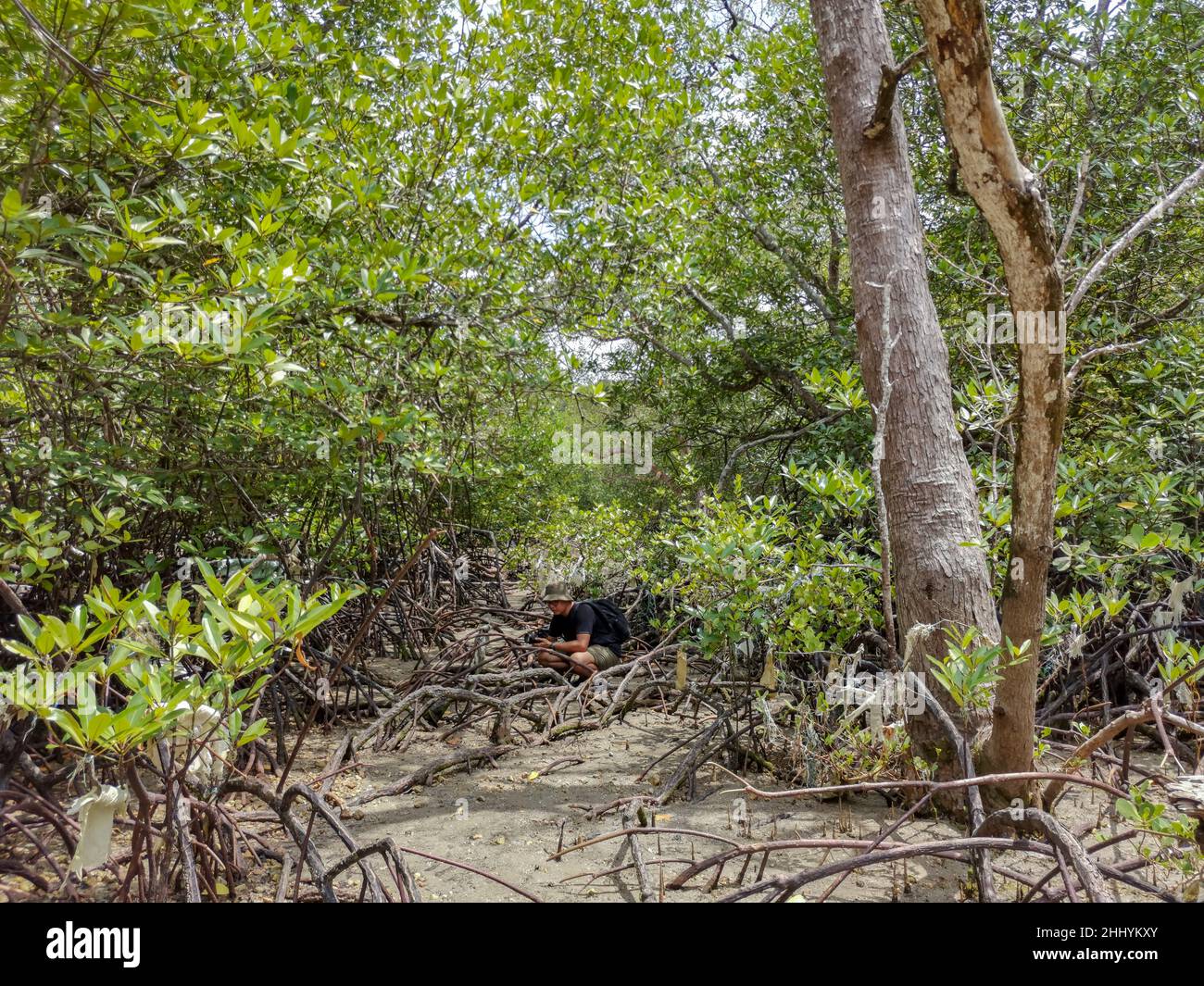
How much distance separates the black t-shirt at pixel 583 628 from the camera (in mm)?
5309

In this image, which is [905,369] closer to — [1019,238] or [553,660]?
[1019,238]

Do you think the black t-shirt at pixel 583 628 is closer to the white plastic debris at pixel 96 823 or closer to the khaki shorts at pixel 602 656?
the khaki shorts at pixel 602 656

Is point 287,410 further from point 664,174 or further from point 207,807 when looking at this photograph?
point 664,174

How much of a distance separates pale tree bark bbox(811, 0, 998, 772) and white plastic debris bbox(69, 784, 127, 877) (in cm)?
227

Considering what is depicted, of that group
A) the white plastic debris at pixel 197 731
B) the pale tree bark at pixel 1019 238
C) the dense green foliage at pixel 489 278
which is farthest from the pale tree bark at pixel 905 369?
the white plastic debris at pixel 197 731

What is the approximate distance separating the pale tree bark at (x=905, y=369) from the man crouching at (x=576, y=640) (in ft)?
8.26

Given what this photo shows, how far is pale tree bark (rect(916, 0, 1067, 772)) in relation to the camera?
179cm

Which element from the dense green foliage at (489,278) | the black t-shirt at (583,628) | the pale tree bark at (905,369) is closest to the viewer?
the dense green foliage at (489,278)

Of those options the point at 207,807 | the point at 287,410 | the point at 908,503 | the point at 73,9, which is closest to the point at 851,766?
the point at 908,503

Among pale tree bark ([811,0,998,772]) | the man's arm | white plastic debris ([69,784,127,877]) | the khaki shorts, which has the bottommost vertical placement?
the khaki shorts

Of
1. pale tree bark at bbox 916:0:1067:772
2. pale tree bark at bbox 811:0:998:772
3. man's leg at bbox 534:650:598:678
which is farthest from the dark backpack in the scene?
pale tree bark at bbox 916:0:1067:772

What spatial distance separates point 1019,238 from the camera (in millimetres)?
1849

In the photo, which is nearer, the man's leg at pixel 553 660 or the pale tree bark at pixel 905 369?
the pale tree bark at pixel 905 369

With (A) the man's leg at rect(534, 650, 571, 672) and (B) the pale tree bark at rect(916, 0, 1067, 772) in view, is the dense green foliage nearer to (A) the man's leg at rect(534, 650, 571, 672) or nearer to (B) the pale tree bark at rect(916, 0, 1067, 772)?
(B) the pale tree bark at rect(916, 0, 1067, 772)
